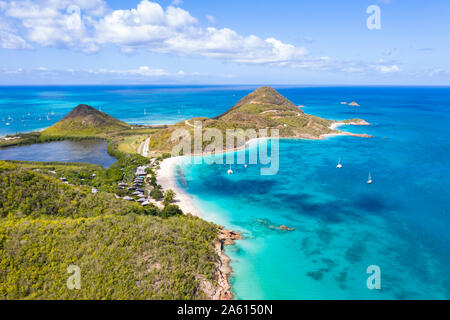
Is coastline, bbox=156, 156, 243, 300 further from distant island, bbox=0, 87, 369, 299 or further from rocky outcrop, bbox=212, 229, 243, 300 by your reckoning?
distant island, bbox=0, 87, 369, 299

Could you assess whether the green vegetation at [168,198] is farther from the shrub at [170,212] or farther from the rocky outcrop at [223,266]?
the rocky outcrop at [223,266]
